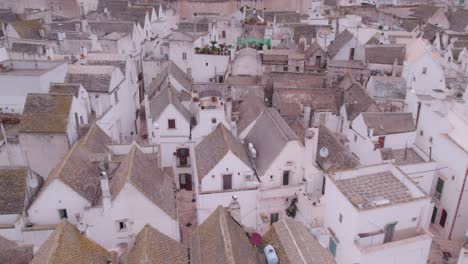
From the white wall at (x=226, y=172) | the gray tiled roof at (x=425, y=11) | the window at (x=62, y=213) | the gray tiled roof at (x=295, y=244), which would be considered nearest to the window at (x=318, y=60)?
the white wall at (x=226, y=172)

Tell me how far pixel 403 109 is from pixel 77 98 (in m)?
33.4

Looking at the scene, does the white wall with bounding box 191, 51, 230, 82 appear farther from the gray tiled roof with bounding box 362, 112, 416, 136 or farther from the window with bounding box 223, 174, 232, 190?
the window with bounding box 223, 174, 232, 190

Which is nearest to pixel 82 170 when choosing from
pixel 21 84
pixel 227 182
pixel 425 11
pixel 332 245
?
pixel 227 182

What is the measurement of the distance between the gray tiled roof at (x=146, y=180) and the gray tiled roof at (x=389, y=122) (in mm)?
19174

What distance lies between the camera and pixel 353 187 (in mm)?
27719

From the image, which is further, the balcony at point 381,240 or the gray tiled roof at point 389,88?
the gray tiled roof at point 389,88

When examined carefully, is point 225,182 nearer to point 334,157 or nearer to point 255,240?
point 255,240

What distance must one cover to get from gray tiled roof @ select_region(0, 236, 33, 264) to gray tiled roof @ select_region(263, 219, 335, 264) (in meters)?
13.7

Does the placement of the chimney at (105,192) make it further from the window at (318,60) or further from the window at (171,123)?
the window at (318,60)

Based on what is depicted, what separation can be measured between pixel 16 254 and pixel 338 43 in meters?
48.3

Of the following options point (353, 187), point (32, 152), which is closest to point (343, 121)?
point (353, 187)

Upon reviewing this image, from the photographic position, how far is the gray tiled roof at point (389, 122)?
120 ft

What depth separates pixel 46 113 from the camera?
32188mm

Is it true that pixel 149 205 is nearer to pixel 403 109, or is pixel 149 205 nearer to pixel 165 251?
pixel 165 251
